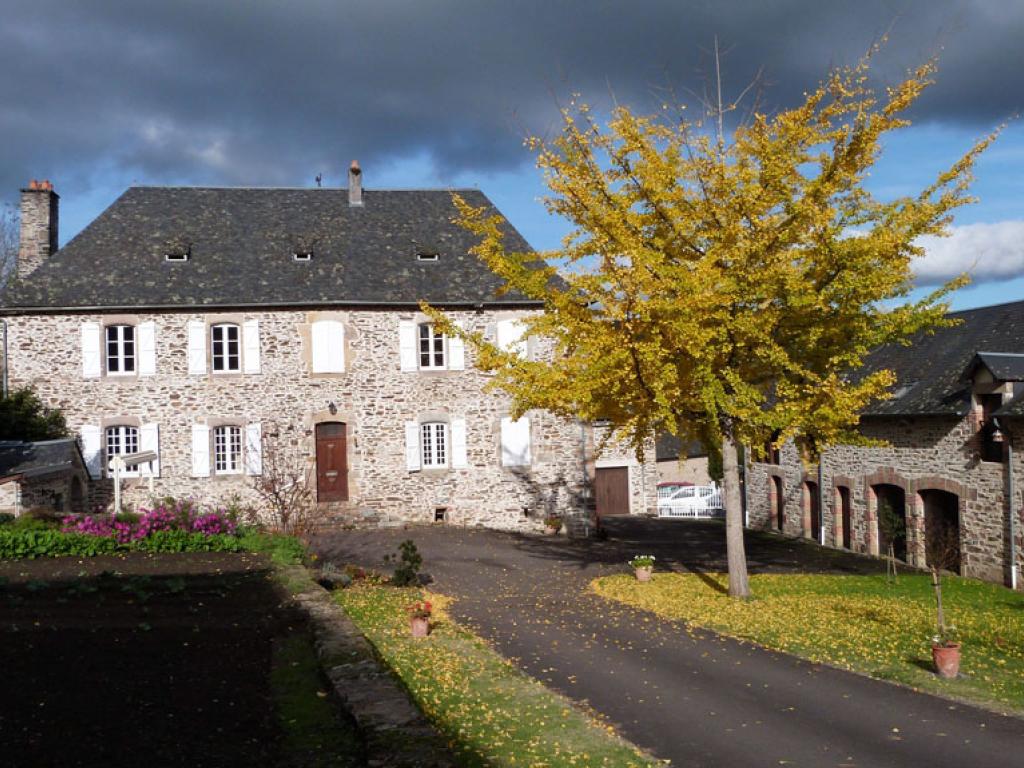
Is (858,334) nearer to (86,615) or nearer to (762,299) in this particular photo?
(762,299)

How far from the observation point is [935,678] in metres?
9.39

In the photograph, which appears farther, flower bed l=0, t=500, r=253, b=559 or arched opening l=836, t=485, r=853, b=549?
arched opening l=836, t=485, r=853, b=549

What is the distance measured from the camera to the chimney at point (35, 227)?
2453cm

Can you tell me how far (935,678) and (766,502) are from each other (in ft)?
62.5

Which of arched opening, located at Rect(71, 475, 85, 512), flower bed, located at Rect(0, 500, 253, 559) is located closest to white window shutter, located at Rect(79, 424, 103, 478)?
arched opening, located at Rect(71, 475, 85, 512)

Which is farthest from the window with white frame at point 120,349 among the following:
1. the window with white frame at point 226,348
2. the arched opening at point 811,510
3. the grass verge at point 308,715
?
the arched opening at point 811,510

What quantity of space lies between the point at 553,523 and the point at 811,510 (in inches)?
282

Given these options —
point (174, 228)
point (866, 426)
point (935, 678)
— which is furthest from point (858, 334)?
point (174, 228)

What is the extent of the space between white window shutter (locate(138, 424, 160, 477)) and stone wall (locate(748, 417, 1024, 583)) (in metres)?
15.7

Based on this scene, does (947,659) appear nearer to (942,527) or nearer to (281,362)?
(942,527)

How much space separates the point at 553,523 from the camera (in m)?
24.7

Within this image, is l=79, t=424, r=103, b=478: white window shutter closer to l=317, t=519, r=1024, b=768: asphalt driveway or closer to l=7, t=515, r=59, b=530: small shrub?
l=7, t=515, r=59, b=530: small shrub

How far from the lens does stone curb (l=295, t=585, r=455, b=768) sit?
5680 mm

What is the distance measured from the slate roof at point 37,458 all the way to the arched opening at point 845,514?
1822cm
